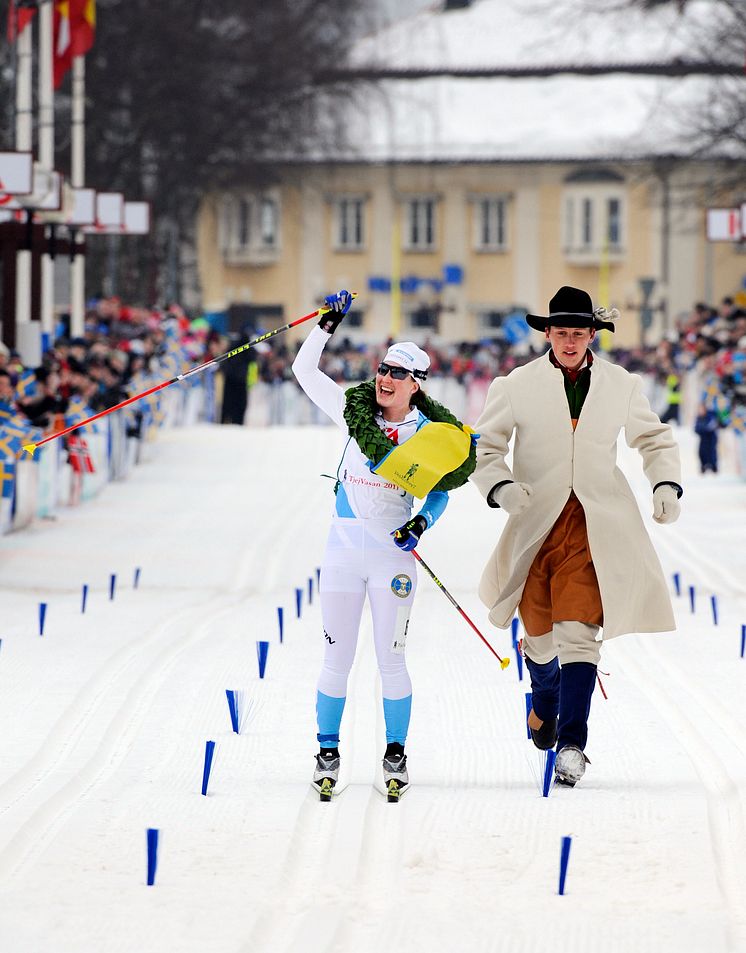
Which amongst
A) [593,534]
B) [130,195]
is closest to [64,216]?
[593,534]

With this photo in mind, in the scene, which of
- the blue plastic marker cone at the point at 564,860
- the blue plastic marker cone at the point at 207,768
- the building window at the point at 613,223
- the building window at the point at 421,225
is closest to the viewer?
the blue plastic marker cone at the point at 564,860

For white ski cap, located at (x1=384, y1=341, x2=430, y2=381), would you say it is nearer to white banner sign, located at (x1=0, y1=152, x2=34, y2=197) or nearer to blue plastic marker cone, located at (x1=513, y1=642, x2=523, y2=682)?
blue plastic marker cone, located at (x1=513, y1=642, x2=523, y2=682)

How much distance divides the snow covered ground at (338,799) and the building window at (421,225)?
49.3 m

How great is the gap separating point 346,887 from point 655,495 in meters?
2.03

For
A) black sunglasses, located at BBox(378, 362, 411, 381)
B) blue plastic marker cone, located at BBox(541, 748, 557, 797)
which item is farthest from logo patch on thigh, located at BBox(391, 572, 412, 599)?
blue plastic marker cone, located at BBox(541, 748, 557, 797)

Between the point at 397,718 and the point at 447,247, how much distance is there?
56.0m

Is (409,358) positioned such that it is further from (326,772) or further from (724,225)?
(724,225)

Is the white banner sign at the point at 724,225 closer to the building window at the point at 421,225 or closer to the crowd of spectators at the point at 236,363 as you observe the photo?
the crowd of spectators at the point at 236,363

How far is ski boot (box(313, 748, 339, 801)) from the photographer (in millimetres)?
6922

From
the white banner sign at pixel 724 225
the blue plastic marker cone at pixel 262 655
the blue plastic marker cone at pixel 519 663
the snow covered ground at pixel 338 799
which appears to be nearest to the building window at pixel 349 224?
the white banner sign at pixel 724 225

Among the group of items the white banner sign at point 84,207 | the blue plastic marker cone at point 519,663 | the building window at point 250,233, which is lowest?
the blue plastic marker cone at point 519,663

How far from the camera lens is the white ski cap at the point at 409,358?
6988mm

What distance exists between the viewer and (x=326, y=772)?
7004mm

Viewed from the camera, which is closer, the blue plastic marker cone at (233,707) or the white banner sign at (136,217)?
the blue plastic marker cone at (233,707)
